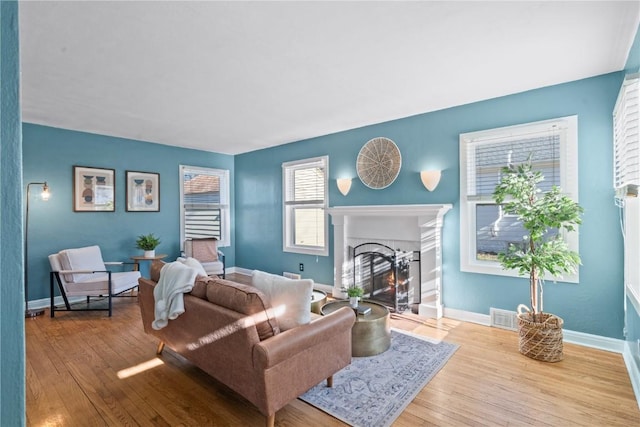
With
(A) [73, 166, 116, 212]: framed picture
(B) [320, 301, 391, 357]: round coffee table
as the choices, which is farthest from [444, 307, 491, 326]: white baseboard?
(A) [73, 166, 116, 212]: framed picture

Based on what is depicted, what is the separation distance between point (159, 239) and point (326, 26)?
4802mm

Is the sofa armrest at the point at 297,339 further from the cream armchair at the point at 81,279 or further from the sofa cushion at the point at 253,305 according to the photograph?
the cream armchair at the point at 81,279

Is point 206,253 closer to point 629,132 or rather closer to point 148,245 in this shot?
point 148,245

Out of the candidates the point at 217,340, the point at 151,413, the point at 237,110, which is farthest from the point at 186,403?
the point at 237,110

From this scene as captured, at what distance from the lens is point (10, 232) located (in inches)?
22.0

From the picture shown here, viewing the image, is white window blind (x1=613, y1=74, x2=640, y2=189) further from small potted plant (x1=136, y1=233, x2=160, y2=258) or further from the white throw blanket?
small potted plant (x1=136, y1=233, x2=160, y2=258)

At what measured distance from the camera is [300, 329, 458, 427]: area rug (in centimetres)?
214

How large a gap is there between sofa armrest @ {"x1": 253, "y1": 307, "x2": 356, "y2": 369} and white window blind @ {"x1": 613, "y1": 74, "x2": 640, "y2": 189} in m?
2.19

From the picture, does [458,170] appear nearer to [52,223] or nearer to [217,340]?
[217,340]

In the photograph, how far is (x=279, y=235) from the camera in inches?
235

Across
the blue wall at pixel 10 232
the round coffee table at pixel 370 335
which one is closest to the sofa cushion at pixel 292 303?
the round coffee table at pixel 370 335

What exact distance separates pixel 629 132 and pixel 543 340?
5.92 ft

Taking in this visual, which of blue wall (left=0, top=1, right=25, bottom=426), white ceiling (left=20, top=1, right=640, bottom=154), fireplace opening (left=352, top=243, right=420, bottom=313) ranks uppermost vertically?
white ceiling (left=20, top=1, right=640, bottom=154)

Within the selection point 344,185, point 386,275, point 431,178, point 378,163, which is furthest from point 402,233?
point 344,185
